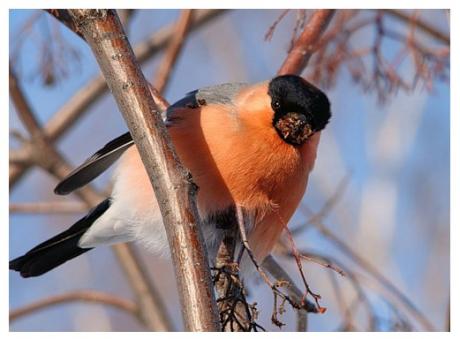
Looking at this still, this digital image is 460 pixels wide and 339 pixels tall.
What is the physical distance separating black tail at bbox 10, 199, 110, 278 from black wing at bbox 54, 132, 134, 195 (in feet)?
0.66

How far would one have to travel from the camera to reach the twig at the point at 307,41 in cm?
242

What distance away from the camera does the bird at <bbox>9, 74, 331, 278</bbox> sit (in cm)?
201

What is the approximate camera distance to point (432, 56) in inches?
99.0

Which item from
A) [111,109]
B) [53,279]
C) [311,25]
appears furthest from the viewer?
[111,109]

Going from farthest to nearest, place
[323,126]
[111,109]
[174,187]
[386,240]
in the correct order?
[111,109] < [386,240] < [323,126] < [174,187]

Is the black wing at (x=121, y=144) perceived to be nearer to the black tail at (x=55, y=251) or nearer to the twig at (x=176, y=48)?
the black tail at (x=55, y=251)

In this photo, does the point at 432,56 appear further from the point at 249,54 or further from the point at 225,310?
the point at 249,54

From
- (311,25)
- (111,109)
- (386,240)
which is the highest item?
(111,109)

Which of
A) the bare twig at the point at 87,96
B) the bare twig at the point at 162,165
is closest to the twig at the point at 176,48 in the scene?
the bare twig at the point at 87,96

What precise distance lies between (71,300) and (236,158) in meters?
0.92

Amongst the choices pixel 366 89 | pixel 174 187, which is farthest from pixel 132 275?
pixel 174 187

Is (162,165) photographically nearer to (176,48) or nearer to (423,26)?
(176,48)

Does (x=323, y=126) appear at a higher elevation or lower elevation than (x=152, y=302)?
higher

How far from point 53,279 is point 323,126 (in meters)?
2.26
